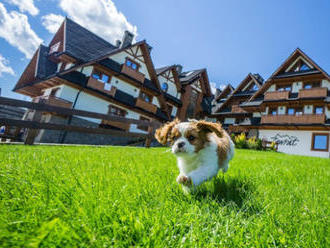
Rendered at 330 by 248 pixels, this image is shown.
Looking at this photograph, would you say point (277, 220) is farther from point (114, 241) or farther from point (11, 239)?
point (11, 239)

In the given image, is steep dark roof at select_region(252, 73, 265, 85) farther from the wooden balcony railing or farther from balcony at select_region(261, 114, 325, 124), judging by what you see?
balcony at select_region(261, 114, 325, 124)

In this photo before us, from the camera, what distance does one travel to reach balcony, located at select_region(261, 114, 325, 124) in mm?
21781

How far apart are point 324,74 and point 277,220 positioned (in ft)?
88.5

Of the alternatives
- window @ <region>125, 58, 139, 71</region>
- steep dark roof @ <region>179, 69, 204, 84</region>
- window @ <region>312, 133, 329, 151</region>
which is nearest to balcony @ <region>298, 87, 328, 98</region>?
window @ <region>312, 133, 329, 151</region>

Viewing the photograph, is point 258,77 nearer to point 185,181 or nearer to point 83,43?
point 83,43

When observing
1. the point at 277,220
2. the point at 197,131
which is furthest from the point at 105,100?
the point at 277,220

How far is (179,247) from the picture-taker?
41.6 inches

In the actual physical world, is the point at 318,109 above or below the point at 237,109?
above

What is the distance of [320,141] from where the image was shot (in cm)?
2238

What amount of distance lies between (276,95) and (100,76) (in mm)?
20647

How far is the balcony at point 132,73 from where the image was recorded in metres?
21.5

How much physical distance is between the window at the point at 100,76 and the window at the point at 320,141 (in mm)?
23254

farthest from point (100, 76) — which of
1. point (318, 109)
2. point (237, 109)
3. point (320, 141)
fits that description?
point (320, 141)

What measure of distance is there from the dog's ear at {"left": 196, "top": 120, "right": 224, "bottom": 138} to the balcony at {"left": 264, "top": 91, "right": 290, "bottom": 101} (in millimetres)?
25946
